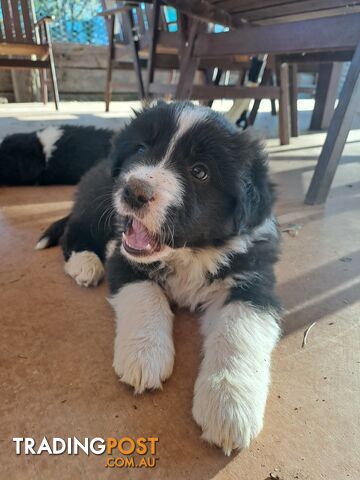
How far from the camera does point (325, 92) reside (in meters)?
6.70

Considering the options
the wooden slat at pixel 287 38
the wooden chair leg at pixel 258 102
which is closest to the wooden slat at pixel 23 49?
the wooden chair leg at pixel 258 102

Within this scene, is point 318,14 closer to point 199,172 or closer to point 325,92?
point 325,92

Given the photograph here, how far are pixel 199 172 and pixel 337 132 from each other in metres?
2.00

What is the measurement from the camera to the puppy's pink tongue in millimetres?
1672

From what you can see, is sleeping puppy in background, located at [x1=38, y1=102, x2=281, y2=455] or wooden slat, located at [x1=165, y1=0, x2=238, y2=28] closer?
sleeping puppy in background, located at [x1=38, y1=102, x2=281, y2=455]

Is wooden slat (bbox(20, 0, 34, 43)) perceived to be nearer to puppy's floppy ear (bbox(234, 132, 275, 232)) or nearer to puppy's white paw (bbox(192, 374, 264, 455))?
puppy's floppy ear (bbox(234, 132, 275, 232))

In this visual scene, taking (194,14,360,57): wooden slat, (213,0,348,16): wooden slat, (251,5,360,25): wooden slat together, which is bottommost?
(194,14,360,57): wooden slat

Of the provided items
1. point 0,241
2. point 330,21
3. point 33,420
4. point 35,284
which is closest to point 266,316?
point 33,420

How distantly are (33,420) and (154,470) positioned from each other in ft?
1.36

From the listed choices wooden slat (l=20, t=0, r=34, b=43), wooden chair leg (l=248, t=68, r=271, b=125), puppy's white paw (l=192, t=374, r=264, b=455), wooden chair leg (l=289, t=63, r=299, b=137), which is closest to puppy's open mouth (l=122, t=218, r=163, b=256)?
puppy's white paw (l=192, t=374, r=264, b=455)

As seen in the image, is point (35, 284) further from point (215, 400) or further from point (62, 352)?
point (215, 400)

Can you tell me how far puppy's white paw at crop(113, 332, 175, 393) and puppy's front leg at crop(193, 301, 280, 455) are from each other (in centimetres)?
14

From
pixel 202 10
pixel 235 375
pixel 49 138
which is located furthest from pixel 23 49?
pixel 235 375

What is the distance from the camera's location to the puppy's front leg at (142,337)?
54.8 inches
